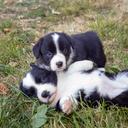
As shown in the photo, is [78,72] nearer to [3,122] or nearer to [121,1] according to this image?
[3,122]

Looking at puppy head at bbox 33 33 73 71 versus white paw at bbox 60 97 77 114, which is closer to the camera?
white paw at bbox 60 97 77 114

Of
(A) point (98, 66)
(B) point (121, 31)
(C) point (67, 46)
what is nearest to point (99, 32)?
(B) point (121, 31)

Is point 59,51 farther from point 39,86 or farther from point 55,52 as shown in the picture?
point 39,86

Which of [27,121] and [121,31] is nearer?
[27,121]

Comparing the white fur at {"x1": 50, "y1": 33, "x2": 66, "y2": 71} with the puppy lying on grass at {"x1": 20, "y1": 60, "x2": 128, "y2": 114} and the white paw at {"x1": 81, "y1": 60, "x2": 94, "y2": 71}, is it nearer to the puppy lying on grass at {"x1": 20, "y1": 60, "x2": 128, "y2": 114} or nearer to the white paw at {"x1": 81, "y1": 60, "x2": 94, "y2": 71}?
the puppy lying on grass at {"x1": 20, "y1": 60, "x2": 128, "y2": 114}

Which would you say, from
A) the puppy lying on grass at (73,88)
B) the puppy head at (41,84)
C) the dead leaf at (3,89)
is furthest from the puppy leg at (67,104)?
the dead leaf at (3,89)

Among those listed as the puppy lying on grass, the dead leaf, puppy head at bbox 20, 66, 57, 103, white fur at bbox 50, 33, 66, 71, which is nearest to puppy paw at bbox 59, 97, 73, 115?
the puppy lying on grass

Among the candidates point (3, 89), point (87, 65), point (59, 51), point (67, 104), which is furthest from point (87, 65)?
point (3, 89)
